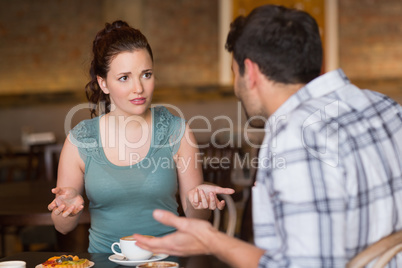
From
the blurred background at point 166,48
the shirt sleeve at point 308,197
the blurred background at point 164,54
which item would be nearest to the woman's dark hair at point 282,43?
the shirt sleeve at point 308,197

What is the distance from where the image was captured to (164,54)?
660cm

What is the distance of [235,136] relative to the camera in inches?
235

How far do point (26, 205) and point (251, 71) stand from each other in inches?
63.9

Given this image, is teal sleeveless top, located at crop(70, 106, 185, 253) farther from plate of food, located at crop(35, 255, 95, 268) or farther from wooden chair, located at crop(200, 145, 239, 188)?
wooden chair, located at crop(200, 145, 239, 188)

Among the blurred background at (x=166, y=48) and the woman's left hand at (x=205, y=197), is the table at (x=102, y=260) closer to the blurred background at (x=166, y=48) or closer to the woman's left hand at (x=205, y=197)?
the woman's left hand at (x=205, y=197)

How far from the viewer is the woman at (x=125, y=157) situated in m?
2.03

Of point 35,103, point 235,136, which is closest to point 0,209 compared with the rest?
point 235,136

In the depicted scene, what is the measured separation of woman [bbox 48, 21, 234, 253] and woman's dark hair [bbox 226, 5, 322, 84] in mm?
826

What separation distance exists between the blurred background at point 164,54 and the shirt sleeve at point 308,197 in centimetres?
459

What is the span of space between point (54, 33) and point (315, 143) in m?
6.34

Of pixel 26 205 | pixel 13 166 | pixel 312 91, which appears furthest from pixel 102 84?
pixel 13 166

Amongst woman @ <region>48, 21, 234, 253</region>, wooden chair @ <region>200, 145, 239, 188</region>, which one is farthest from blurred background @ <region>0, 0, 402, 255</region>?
woman @ <region>48, 21, 234, 253</region>

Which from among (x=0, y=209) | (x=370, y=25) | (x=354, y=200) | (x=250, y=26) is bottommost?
(x=0, y=209)

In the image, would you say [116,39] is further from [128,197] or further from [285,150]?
[285,150]
